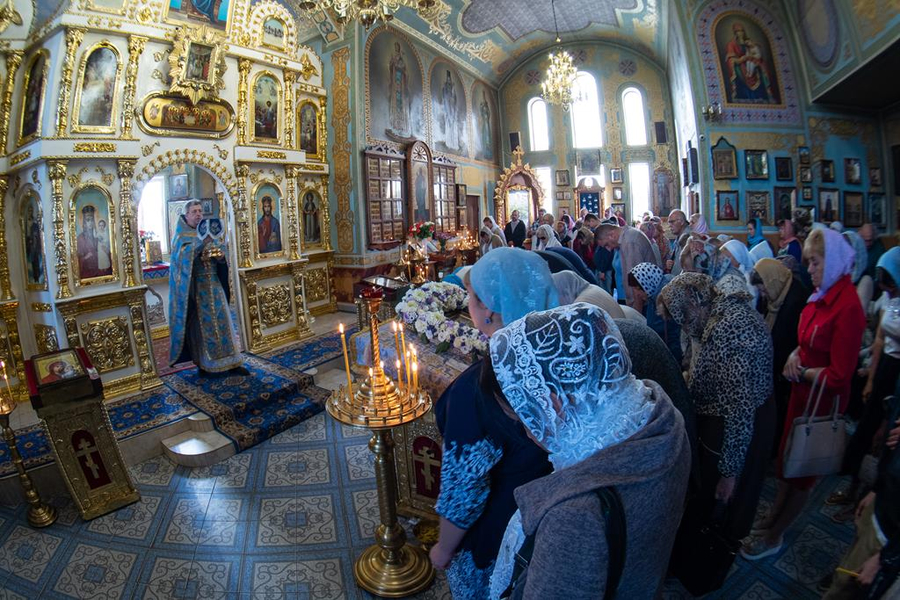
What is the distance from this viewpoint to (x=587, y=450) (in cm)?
106

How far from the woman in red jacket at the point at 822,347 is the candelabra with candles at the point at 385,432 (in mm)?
2095

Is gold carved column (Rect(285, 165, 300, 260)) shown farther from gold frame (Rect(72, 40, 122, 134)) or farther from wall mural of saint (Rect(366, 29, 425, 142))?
wall mural of saint (Rect(366, 29, 425, 142))

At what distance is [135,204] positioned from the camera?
Result: 645 cm

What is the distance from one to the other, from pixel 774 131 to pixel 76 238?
1222 centimetres

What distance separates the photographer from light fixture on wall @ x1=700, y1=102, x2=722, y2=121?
987 cm

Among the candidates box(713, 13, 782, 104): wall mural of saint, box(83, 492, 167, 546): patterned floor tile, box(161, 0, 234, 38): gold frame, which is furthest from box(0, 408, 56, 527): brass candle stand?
box(713, 13, 782, 104): wall mural of saint

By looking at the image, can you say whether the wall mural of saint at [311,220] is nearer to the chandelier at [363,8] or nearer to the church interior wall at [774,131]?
the chandelier at [363,8]

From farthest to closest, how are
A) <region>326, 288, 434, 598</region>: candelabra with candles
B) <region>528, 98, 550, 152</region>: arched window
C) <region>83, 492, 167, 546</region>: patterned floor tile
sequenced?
<region>528, 98, 550, 152</region>: arched window, <region>83, 492, 167, 546</region>: patterned floor tile, <region>326, 288, 434, 598</region>: candelabra with candles

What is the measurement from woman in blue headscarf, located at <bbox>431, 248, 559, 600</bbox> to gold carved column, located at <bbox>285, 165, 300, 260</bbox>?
276 inches

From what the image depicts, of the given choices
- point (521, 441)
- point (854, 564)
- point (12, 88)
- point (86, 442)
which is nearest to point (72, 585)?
point (86, 442)

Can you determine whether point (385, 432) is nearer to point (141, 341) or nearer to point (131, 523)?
point (131, 523)

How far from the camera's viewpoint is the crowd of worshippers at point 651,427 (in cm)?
102

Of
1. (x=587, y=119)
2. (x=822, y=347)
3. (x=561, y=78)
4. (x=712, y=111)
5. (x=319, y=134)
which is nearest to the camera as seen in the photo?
(x=822, y=347)

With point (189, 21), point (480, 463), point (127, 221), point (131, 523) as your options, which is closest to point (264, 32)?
point (189, 21)
